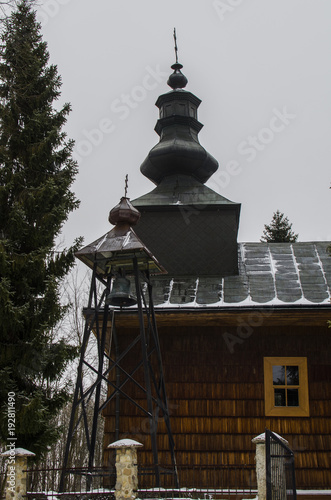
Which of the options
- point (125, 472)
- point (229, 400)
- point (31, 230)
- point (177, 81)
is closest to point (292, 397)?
point (229, 400)

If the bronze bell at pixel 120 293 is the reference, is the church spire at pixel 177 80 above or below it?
above

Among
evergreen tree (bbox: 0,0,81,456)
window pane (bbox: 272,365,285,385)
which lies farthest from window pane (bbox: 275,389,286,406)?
evergreen tree (bbox: 0,0,81,456)

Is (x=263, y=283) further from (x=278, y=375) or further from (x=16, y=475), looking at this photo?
(x=16, y=475)

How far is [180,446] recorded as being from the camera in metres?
10.4

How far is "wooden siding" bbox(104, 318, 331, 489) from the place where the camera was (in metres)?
10.2

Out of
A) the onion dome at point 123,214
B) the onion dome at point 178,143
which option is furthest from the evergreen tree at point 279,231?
the onion dome at point 123,214

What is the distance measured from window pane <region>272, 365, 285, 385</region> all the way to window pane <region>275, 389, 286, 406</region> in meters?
0.16

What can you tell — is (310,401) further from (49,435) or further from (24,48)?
(24,48)

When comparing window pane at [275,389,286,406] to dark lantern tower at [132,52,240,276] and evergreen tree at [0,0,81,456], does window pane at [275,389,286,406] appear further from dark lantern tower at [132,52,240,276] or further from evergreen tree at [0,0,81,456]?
evergreen tree at [0,0,81,456]

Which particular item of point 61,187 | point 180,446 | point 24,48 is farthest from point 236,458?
point 24,48

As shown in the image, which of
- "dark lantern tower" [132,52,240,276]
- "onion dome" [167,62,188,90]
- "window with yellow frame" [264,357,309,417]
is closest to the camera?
"window with yellow frame" [264,357,309,417]

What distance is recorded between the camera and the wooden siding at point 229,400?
10.2 metres

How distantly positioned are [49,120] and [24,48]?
151 centimetres

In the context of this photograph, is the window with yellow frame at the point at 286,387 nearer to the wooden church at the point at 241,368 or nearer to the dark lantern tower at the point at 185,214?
the wooden church at the point at 241,368
